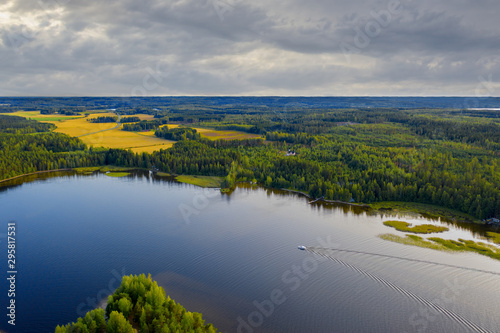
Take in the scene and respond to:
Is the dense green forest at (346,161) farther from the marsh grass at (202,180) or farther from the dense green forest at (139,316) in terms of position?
the dense green forest at (139,316)

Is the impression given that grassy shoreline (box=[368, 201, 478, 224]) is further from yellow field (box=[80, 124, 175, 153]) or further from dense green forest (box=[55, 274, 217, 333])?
yellow field (box=[80, 124, 175, 153])

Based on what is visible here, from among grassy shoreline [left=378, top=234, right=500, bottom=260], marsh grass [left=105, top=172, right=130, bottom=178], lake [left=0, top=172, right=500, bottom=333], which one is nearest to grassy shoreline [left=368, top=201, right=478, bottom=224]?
lake [left=0, top=172, right=500, bottom=333]

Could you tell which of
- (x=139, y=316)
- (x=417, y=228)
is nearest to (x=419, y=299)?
(x=417, y=228)

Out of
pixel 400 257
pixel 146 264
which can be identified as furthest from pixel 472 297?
pixel 146 264

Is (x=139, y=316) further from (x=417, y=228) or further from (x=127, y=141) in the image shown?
(x=127, y=141)

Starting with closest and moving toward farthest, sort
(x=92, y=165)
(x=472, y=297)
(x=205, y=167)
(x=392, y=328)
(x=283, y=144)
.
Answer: (x=392, y=328), (x=472, y=297), (x=205, y=167), (x=92, y=165), (x=283, y=144)

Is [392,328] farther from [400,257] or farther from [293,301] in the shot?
[400,257]
